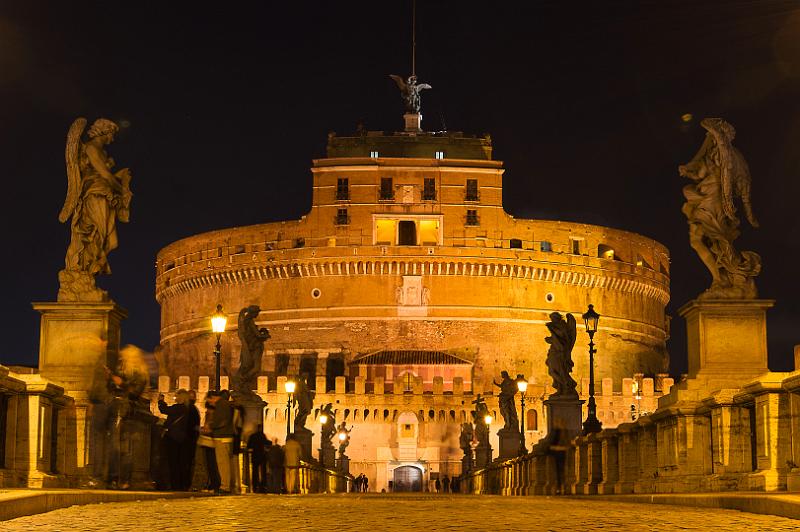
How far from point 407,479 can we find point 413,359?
23.1 ft

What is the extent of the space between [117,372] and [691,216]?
6.00 m

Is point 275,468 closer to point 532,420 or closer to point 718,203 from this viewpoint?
point 718,203

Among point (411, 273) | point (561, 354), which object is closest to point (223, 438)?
point (561, 354)

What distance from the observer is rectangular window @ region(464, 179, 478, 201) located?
75000 mm

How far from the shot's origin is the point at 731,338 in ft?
44.3

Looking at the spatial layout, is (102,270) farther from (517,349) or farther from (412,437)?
(517,349)

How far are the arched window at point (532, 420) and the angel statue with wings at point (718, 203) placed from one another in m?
53.4

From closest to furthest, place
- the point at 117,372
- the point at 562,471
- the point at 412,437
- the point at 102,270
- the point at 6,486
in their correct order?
the point at 6,486, the point at 117,372, the point at 102,270, the point at 562,471, the point at 412,437

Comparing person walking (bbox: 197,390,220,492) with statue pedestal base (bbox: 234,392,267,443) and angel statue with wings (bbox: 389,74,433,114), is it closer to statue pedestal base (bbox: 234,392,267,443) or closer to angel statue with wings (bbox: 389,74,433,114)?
statue pedestal base (bbox: 234,392,267,443)

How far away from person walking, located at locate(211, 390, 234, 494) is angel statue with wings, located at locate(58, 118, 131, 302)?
5.44 ft

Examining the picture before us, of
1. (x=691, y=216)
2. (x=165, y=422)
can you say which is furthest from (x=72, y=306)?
(x=691, y=216)

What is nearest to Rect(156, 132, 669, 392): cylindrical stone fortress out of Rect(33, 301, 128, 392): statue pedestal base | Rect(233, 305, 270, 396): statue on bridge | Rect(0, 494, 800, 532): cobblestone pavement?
Rect(233, 305, 270, 396): statue on bridge

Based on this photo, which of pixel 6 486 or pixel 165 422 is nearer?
pixel 6 486

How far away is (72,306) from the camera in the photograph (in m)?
13.8
